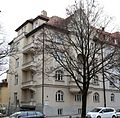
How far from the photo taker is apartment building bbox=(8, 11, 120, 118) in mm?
41875

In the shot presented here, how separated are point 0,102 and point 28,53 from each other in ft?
73.7

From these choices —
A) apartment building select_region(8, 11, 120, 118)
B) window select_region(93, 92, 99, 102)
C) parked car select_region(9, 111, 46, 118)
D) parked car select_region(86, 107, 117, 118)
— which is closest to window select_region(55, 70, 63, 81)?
apartment building select_region(8, 11, 120, 118)

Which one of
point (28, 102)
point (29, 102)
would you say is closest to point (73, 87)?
point (29, 102)

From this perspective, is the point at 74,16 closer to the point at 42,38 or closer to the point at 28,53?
the point at 42,38

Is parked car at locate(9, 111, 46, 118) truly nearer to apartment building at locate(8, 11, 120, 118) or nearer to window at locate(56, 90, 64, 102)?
apartment building at locate(8, 11, 120, 118)

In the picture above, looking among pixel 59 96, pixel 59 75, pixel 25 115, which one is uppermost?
pixel 59 75

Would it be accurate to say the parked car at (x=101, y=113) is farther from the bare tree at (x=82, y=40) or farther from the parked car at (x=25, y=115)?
the parked car at (x=25, y=115)

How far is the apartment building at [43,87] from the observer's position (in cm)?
4188

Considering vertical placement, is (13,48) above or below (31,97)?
above

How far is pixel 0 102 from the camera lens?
65438mm

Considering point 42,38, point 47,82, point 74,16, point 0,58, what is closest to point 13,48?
point 0,58

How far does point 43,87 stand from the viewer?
4166 centimetres

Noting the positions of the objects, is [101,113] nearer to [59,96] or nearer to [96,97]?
[59,96]

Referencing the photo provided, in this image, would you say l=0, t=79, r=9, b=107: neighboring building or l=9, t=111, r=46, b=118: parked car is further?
l=0, t=79, r=9, b=107: neighboring building
